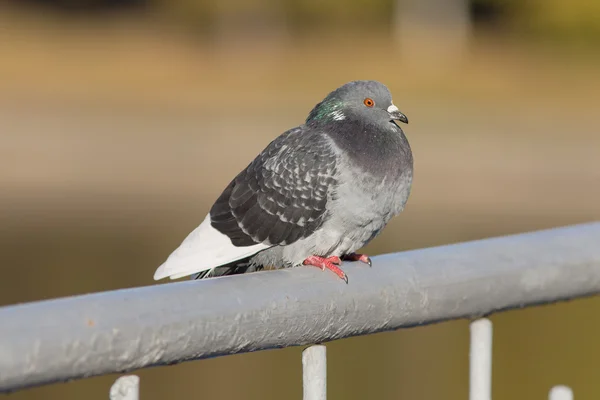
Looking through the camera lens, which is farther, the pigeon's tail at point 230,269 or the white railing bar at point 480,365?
the pigeon's tail at point 230,269

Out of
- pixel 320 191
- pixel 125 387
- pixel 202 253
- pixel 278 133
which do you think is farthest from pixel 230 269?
pixel 278 133

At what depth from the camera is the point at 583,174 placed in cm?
2491

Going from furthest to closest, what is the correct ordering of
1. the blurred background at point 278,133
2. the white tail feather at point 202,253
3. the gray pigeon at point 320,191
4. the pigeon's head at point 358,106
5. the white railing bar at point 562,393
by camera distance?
the blurred background at point 278,133 → the pigeon's head at point 358,106 → the gray pigeon at point 320,191 → the white tail feather at point 202,253 → the white railing bar at point 562,393

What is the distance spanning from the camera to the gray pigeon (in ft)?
15.7

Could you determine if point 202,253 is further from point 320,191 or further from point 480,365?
point 480,365

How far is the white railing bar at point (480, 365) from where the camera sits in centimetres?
284

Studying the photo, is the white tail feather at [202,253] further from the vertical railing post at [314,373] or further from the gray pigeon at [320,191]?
Answer: the vertical railing post at [314,373]

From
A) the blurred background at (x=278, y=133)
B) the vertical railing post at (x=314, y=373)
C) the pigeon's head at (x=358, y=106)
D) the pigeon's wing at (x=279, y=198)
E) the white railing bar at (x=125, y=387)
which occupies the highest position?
the blurred background at (x=278, y=133)

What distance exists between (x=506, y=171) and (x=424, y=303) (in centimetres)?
2360

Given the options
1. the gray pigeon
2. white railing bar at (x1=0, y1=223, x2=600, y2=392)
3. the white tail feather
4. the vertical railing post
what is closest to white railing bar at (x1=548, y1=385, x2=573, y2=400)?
white railing bar at (x1=0, y1=223, x2=600, y2=392)

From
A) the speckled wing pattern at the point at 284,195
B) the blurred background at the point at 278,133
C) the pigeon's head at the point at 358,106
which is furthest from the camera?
the blurred background at the point at 278,133

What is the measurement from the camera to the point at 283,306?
8.22ft

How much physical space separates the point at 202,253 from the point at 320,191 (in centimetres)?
68

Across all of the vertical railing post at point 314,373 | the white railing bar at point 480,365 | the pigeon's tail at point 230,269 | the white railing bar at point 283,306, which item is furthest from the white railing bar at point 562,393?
the pigeon's tail at point 230,269
